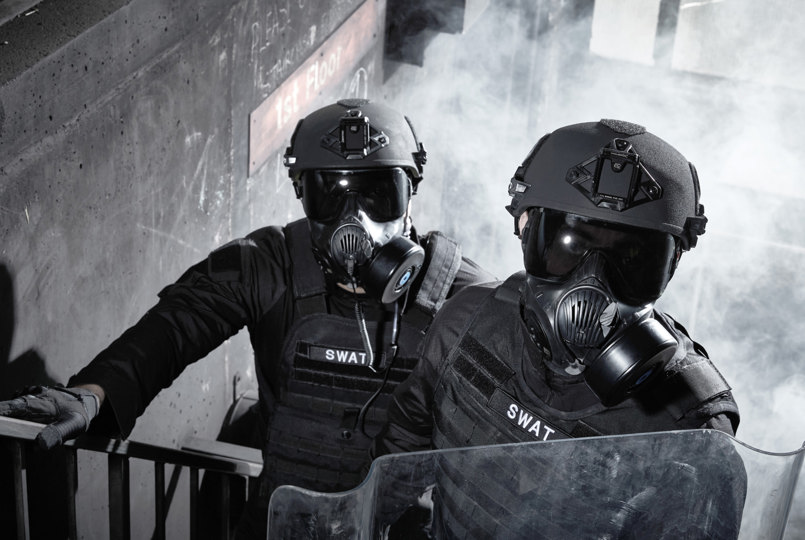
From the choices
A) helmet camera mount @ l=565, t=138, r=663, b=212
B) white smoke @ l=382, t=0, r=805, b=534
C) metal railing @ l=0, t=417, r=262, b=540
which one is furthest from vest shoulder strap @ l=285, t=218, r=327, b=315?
white smoke @ l=382, t=0, r=805, b=534

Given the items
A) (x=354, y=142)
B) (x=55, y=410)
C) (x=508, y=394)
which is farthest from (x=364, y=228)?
(x=55, y=410)

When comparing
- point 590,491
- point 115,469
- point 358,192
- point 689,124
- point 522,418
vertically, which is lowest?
point 689,124

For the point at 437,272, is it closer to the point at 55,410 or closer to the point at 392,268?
the point at 392,268

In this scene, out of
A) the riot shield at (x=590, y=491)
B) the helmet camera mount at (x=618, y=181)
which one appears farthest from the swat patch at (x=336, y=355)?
the riot shield at (x=590, y=491)

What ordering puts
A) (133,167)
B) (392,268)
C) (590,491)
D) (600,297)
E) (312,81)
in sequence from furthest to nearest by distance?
(312,81)
(133,167)
(392,268)
(600,297)
(590,491)

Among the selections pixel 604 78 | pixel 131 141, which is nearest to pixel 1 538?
pixel 131 141

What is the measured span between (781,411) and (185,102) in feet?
14.1

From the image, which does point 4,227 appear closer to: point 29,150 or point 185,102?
point 29,150

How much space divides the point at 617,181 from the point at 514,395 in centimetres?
53

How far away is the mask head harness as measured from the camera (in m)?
1.82

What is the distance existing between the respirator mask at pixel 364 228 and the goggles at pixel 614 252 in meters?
0.66

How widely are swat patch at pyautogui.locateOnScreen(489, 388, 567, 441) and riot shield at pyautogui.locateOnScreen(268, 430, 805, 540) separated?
52cm

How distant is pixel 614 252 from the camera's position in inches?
73.7

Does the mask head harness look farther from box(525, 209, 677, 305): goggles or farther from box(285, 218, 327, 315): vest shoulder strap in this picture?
box(285, 218, 327, 315): vest shoulder strap
